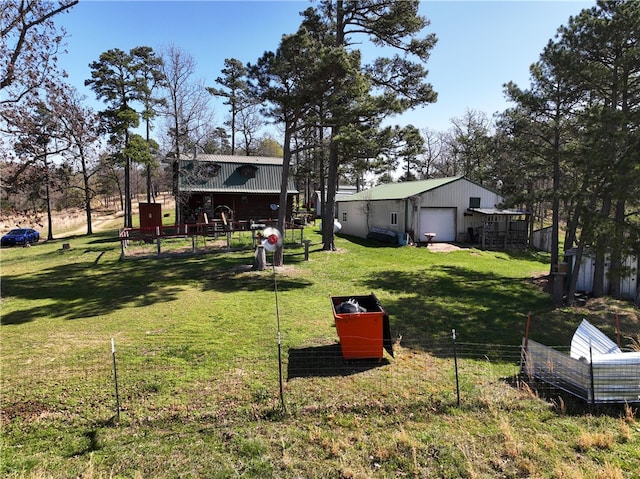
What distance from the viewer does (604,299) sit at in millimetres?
12172

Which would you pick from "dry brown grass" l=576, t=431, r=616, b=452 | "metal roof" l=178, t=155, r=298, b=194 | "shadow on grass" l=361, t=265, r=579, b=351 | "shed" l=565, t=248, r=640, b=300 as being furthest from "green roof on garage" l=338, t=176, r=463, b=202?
"dry brown grass" l=576, t=431, r=616, b=452

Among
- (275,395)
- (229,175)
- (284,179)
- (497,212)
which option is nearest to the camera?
(275,395)

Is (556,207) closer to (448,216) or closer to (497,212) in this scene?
(497,212)

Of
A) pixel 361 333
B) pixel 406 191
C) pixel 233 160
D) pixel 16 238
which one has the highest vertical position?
pixel 233 160

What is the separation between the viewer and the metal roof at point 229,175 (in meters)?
26.8

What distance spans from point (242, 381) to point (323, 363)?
1520 mm

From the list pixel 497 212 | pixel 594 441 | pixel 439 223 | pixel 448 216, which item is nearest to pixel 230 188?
pixel 439 223

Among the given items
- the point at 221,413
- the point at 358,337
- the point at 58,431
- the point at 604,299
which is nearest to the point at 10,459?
the point at 58,431

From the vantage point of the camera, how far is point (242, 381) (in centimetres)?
564

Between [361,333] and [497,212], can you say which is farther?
[497,212]

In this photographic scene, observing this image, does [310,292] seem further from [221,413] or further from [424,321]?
[221,413]

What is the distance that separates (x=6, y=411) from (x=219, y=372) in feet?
9.00

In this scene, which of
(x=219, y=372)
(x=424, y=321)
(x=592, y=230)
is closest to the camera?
(x=219, y=372)

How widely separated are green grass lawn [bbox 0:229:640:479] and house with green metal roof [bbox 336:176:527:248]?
11568mm
